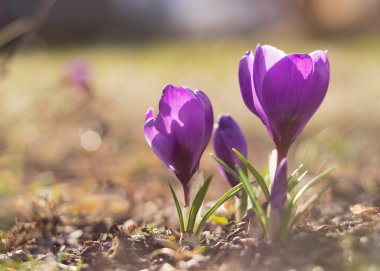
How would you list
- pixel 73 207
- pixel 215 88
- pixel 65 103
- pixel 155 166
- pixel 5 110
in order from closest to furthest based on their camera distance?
pixel 73 207
pixel 155 166
pixel 5 110
pixel 65 103
pixel 215 88

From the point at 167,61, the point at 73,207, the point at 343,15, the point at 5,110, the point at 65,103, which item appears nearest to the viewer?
the point at 73,207

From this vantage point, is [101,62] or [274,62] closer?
[274,62]

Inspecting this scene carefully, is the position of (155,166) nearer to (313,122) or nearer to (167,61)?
(313,122)

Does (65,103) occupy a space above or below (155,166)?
above

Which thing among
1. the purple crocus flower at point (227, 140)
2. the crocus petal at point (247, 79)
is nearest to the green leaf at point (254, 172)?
the crocus petal at point (247, 79)

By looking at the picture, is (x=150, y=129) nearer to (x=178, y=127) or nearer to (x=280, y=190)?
(x=178, y=127)

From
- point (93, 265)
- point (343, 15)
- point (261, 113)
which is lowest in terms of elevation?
point (93, 265)

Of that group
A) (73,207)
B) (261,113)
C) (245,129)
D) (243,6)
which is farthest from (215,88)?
(243,6)
